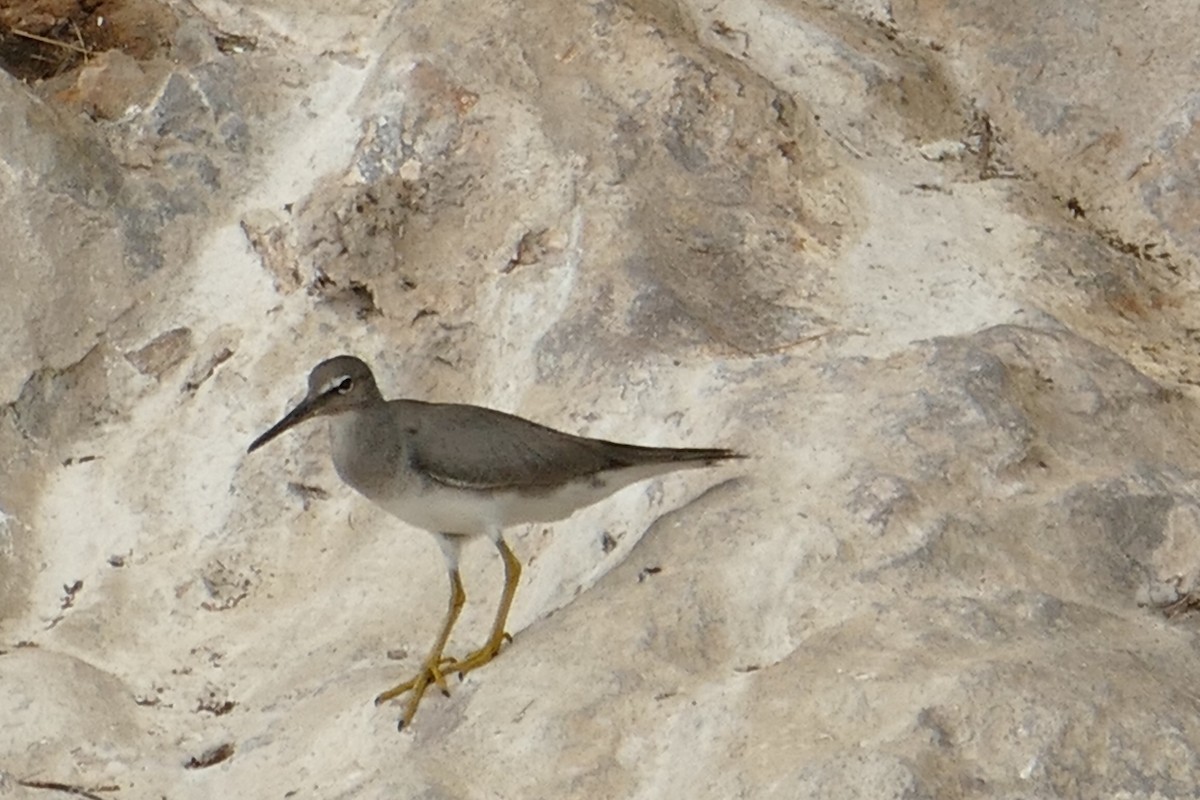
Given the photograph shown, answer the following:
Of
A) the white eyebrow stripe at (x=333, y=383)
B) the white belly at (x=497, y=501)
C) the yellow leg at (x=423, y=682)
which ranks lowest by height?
the yellow leg at (x=423, y=682)

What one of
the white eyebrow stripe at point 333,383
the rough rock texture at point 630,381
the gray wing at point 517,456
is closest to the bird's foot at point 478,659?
the rough rock texture at point 630,381

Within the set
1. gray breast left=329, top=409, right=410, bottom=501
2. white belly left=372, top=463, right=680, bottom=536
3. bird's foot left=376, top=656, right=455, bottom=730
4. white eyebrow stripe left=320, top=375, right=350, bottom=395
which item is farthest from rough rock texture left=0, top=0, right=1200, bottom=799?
white eyebrow stripe left=320, top=375, right=350, bottom=395

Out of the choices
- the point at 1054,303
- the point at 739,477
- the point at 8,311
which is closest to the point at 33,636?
the point at 8,311

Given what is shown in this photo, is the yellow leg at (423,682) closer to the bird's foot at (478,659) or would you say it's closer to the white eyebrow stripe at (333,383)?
the bird's foot at (478,659)

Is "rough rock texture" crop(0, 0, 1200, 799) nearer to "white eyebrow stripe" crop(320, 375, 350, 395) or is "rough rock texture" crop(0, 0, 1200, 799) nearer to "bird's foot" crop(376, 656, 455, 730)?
"bird's foot" crop(376, 656, 455, 730)

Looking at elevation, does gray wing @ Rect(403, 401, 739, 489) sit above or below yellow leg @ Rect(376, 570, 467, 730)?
above

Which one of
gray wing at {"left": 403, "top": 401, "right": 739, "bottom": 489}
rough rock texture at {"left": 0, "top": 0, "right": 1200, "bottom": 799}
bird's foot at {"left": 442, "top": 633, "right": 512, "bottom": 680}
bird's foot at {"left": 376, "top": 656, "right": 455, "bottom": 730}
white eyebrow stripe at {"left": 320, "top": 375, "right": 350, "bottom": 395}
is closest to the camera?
rough rock texture at {"left": 0, "top": 0, "right": 1200, "bottom": 799}

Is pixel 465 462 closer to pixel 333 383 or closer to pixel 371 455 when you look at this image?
pixel 371 455
